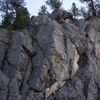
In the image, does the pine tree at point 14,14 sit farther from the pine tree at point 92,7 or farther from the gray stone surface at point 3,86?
the pine tree at point 92,7

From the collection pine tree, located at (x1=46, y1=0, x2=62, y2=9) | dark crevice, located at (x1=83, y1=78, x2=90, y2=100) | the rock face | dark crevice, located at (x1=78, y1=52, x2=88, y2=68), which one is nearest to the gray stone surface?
the rock face

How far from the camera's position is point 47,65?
1905 centimetres

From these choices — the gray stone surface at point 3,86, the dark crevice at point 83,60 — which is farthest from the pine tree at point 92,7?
the gray stone surface at point 3,86

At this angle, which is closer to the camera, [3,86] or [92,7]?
[3,86]

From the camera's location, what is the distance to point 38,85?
57.8 feet

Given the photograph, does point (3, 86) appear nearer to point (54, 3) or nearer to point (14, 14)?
point (14, 14)

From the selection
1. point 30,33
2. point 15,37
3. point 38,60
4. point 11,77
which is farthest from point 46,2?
point 11,77

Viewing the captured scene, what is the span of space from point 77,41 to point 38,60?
23.7ft

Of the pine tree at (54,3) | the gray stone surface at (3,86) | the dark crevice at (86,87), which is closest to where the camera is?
the gray stone surface at (3,86)

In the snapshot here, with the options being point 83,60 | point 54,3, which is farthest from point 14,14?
point 83,60

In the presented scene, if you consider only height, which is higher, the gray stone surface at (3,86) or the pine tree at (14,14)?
the pine tree at (14,14)

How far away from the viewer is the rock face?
57.5 feet

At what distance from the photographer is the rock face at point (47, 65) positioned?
17.5 m

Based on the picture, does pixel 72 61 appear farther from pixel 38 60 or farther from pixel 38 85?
pixel 38 85
